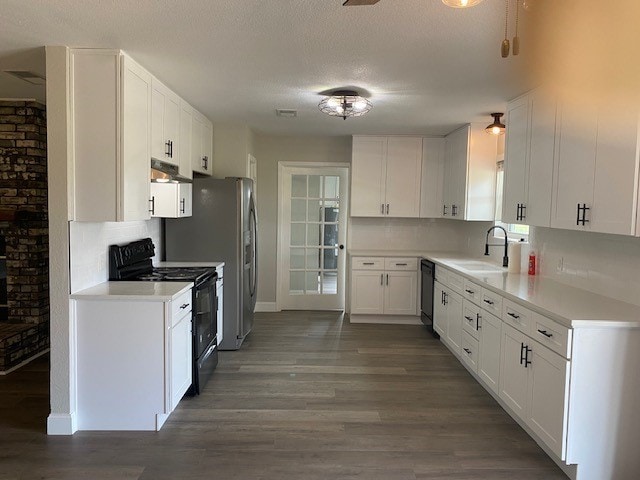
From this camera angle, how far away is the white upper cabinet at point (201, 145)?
444 cm

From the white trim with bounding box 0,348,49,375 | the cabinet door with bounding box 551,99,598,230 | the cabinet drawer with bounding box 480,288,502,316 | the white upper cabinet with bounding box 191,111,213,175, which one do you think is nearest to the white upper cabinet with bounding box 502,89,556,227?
the cabinet door with bounding box 551,99,598,230

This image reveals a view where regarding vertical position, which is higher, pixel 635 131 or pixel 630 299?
pixel 635 131

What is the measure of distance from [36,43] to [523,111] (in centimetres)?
336

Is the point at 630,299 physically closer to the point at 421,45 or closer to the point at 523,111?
the point at 523,111

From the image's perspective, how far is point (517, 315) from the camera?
2844mm

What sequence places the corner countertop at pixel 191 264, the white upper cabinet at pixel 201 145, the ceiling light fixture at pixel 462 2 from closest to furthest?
the ceiling light fixture at pixel 462 2
the corner countertop at pixel 191 264
the white upper cabinet at pixel 201 145

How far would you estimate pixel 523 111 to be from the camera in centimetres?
354

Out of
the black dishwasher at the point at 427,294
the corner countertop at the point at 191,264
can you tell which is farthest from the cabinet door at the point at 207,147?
the black dishwasher at the point at 427,294

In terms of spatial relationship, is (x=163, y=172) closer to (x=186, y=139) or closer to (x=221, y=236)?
(x=186, y=139)

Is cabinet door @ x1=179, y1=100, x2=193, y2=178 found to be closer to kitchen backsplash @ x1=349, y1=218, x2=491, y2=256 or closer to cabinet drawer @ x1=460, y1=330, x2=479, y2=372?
kitchen backsplash @ x1=349, y1=218, x2=491, y2=256

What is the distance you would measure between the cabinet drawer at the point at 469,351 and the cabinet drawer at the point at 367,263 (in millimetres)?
1682

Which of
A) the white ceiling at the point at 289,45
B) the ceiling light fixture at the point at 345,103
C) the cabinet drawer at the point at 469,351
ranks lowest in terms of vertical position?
the cabinet drawer at the point at 469,351

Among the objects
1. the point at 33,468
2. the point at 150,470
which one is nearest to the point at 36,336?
the point at 33,468

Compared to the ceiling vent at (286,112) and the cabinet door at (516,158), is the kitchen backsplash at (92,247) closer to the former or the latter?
the ceiling vent at (286,112)
